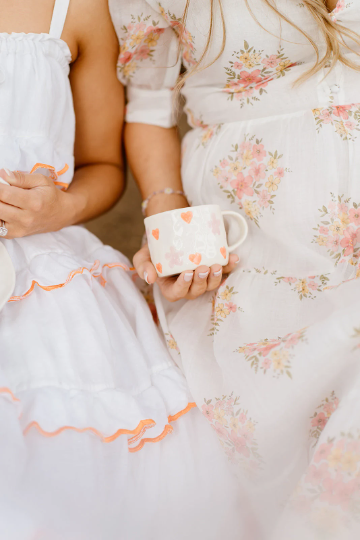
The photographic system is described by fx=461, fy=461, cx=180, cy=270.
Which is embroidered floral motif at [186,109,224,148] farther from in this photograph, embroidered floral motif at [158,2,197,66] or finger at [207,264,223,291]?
finger at [207,264,223,291]

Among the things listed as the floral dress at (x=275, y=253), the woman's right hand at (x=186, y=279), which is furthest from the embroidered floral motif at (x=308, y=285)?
the woman's right hand at (x=186, y=279)

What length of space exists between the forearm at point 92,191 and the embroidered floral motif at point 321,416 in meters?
0.51

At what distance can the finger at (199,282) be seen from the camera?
68cm

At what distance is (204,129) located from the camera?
0.85 meters

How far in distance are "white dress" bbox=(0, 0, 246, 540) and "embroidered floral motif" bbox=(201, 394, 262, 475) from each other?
0.09ft

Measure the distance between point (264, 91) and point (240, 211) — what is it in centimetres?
19

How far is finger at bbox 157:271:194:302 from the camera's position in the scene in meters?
0.69

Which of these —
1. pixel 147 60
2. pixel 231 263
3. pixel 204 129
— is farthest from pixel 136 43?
pixel 231 263

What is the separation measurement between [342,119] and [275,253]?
222 mm

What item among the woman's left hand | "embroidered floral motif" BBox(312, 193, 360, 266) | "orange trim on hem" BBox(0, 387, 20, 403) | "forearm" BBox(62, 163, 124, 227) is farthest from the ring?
"embroidered floral motif" BBox(312, 193, 360, 266)

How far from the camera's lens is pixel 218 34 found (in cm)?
72

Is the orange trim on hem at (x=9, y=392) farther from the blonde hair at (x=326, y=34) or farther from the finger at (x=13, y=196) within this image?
the blonde hair at (x=326, y=34)

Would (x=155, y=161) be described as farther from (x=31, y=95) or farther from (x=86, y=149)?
(x=31, y=95)

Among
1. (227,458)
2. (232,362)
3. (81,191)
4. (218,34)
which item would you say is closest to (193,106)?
(218,34)
